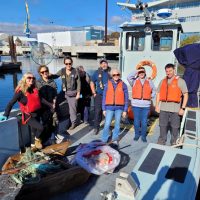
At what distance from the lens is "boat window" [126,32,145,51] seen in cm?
683

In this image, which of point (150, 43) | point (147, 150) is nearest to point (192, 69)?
point (150, 43)

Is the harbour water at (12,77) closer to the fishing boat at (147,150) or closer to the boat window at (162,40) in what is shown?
the fishing boat at (147,150)

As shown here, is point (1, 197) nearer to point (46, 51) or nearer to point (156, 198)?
point (156, 198)

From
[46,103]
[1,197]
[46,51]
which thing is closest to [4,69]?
[46,51]

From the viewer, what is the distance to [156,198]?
1.79 meters

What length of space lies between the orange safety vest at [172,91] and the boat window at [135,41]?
311 centimetres

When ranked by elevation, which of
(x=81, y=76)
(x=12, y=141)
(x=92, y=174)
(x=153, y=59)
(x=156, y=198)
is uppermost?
(x=153, y=59)

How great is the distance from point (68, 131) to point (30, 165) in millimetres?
2300

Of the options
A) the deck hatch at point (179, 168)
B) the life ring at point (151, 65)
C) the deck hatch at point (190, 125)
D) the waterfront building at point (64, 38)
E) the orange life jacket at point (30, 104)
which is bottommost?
the deck hatch at point (179, 168)

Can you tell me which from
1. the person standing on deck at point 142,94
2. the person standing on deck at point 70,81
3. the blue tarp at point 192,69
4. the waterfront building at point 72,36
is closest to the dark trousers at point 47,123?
the person standing on deck at point 70,81

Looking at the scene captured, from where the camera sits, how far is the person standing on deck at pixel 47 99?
13.9ft

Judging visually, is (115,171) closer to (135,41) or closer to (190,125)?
(190,125)

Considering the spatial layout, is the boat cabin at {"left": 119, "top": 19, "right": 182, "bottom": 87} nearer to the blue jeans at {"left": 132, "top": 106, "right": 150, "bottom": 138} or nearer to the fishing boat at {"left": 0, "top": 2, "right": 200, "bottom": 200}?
the fishing boat at {"left": 0, "top": 2, "right": 200, "bottom": 200}

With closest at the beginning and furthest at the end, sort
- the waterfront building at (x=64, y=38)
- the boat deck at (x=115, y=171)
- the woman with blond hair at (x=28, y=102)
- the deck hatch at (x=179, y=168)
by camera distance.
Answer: the deck hatch at (x=179, y=168)
the boat deck at (x=115, y=171)
the woman with blond hair at (x=28, y=102)
the waterfront building at (x=64, y=38)
